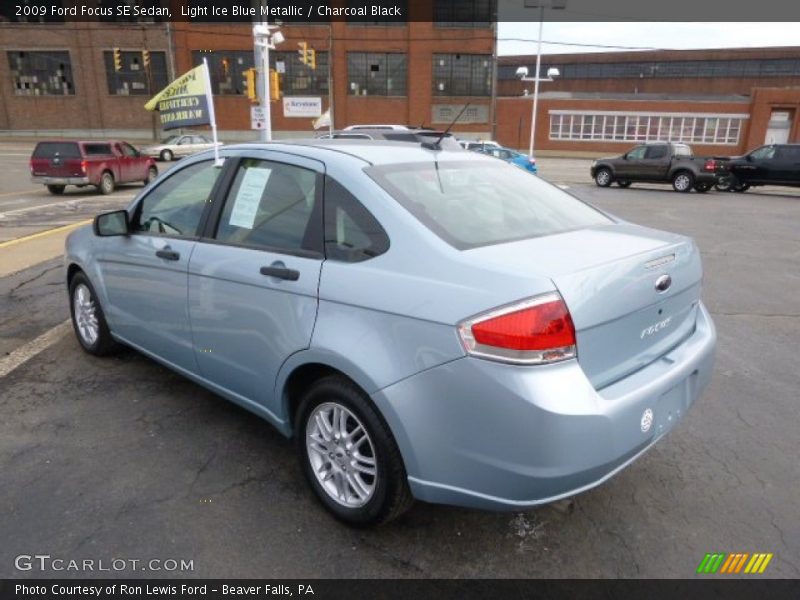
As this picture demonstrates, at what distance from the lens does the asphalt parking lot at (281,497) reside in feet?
8.18

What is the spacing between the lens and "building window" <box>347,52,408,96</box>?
45.4 meters

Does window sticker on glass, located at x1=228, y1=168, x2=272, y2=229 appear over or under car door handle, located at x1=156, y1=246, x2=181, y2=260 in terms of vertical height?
over

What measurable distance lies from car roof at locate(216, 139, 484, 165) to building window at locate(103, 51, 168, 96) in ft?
152

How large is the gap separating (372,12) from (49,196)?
34441mm

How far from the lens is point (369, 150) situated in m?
3.07

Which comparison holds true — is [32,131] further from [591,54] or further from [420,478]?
[591,54]

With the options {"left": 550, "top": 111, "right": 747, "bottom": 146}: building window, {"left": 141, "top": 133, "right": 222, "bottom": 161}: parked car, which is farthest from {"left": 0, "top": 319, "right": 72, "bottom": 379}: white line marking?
{"left": 550, "top": 111, "right": 747, "bottom": 146}: building window

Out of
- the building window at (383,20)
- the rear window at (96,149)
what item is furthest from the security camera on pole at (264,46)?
the building window at (383,20)

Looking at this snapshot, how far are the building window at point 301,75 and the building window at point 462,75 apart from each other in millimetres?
8548

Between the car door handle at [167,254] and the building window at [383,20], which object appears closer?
the car door handle at [167,254]

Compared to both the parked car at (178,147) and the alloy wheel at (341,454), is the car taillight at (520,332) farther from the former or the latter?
the parked car at (178,147)

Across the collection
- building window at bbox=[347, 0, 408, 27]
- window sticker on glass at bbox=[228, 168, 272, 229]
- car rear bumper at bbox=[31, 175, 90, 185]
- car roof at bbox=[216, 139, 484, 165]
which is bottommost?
car rear bumper at bbox=[31, 175, 90, 185]

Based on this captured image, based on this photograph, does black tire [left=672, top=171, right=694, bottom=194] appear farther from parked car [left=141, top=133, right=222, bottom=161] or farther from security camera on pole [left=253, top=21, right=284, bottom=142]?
parked car [left=141, top=133, right=222, bottom=161]

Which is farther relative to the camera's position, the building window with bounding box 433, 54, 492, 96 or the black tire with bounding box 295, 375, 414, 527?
the building window with bounding box 433, 54, 492, 96
